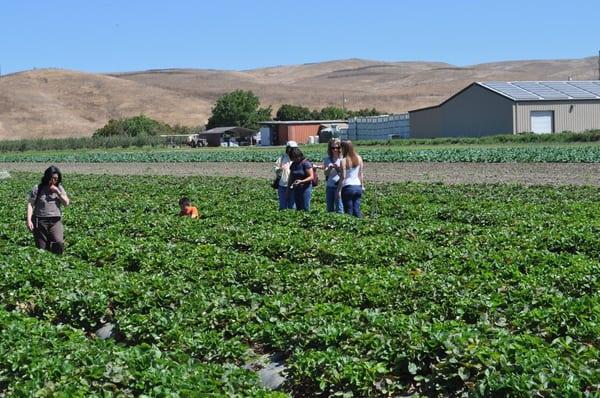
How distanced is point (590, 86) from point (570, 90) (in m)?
3.20

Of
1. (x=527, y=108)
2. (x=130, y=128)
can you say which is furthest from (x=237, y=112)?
(x=527, y=108)

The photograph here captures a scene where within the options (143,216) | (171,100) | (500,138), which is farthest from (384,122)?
(171,100)

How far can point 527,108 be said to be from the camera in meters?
64.2

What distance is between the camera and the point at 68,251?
1351 centimetres

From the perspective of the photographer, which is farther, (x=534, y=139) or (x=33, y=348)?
(x=534, y=139)

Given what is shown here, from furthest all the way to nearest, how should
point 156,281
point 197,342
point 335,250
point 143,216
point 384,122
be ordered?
point 384,122
point 143,216
point 335,250
point 156,281
point 197,342

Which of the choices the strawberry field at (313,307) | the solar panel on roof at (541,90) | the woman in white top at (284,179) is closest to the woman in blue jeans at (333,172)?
the strawberry field at (313,307)

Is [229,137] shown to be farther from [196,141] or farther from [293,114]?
[293,114]

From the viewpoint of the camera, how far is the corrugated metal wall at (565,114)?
2532 inches

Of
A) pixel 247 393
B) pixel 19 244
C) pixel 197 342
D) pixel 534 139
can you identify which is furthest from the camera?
pixel 534 139

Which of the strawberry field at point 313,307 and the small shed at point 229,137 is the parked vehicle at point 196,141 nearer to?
the small shed at point 229,137

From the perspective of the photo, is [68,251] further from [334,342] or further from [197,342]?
[334,342]

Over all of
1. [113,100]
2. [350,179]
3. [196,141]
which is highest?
→ [113,100]

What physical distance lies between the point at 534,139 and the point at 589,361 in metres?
53.7
